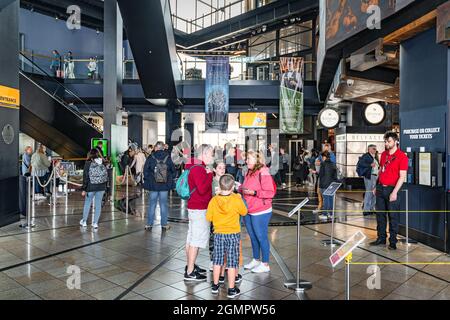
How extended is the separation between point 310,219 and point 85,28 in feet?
67.5

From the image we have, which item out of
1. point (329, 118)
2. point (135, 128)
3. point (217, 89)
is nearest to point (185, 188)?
point (329, 118)

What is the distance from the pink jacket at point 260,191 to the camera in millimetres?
4812

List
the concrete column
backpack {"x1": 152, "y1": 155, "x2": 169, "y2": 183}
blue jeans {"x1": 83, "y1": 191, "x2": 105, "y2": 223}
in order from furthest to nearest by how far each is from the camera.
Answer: the concrete column, blue jeans {"x1": 83, "y1": 191, "x2": 105, "y2": 223}, backpack {"x1": 152, "y1": 155, "x2": 169, "y2": 183}

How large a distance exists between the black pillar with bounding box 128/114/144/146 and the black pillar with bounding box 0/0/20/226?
16.5 metres

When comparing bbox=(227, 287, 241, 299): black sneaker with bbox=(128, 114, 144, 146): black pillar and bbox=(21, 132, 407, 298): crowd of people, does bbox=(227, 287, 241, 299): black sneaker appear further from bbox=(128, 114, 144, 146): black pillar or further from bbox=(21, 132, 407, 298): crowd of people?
bbox=(128, 114, 144, 146): black pillar

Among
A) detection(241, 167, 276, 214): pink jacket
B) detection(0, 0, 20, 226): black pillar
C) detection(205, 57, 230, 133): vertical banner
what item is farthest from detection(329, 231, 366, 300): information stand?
detection(205, 57, 230, 133): vertical banner

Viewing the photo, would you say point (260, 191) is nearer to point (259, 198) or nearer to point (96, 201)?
point (259, 198)

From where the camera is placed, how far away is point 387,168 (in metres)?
6.46

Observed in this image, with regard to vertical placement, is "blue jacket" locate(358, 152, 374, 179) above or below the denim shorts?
above

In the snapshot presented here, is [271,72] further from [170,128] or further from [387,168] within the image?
[387,168]

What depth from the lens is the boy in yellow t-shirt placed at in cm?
413

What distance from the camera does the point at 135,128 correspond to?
25016mm

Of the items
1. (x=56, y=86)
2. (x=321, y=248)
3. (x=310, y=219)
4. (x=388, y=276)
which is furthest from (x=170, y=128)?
(x=388, y=276)

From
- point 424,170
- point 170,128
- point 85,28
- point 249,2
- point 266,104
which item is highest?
point 249,2
